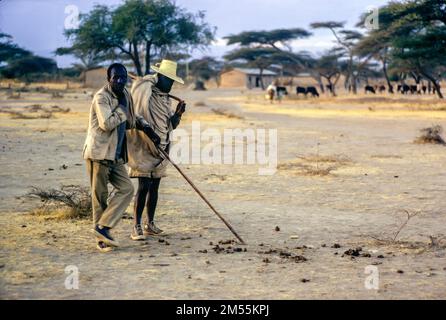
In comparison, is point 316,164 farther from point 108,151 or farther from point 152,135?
point 108,151

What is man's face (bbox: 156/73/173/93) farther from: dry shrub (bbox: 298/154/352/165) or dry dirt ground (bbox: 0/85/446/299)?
dry shrub (bbox: 298/154/352/165)

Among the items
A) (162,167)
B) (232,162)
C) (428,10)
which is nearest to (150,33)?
(428,10)

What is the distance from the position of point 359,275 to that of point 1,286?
2.53m

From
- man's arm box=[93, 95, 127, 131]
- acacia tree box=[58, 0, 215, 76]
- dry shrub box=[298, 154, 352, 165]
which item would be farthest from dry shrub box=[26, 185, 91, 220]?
acacia tree box=[58, 0, 215, 76]

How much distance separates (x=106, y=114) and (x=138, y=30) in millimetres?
30836

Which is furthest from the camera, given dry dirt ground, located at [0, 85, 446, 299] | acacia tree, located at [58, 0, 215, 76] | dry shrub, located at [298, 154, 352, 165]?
acacia tree, located at [58, 0, 215, 76]

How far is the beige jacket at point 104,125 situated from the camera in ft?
18.9

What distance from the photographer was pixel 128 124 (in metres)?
6.14

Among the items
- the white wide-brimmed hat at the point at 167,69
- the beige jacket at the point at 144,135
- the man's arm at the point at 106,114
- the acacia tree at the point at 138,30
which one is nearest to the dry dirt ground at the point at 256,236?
the beige jacket at the point at 144,135

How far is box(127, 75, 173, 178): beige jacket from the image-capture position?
6.37 meters

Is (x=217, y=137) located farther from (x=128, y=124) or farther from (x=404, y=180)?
(x=128, y=124)

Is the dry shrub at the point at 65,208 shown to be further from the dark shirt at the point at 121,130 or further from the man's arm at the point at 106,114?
the man's arm at the point at 106,114

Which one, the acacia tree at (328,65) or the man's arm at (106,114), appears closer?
the man's arm at (106,114)

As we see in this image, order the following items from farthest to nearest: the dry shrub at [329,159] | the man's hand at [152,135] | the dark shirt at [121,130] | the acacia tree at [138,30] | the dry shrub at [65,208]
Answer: the acacia tree at [138,30] < the dry shrub at [329,159] < the dry shrub at [65,208] < the man's hand at [152,135] < the dark shirt at [121,130]
